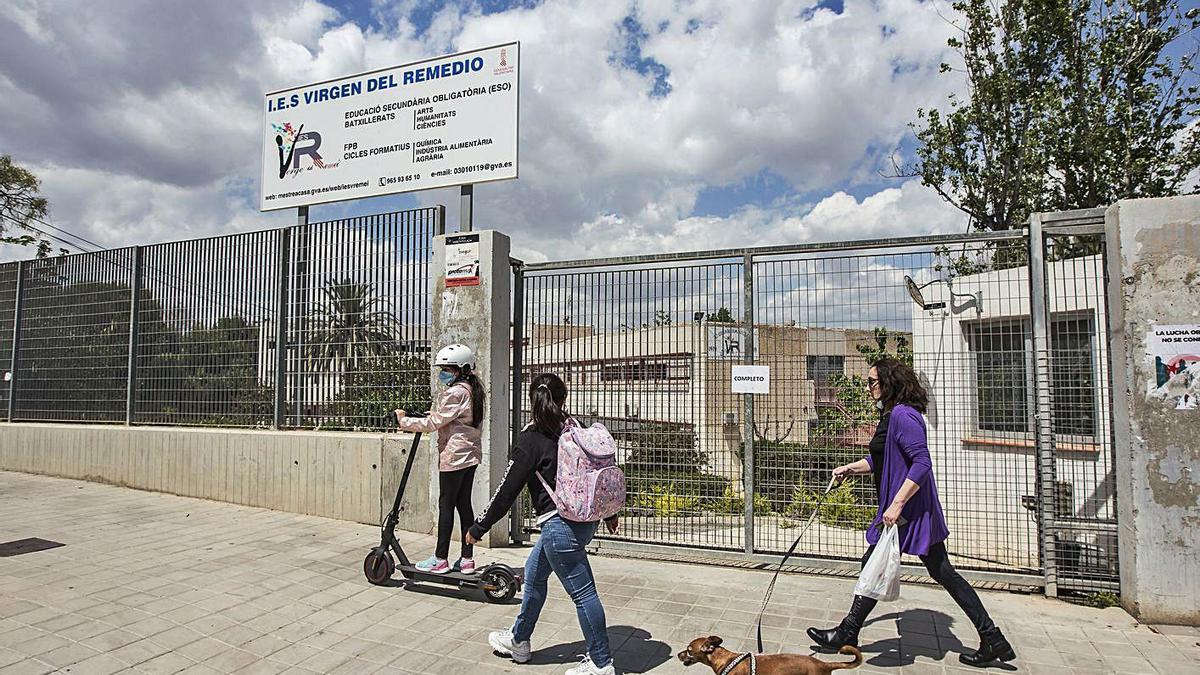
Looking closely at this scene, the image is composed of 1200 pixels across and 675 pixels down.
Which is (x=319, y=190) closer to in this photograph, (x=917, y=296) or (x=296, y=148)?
(x=296, y=148)

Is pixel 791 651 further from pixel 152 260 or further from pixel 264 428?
pixel 152 260

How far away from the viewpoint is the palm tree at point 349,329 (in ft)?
26.4

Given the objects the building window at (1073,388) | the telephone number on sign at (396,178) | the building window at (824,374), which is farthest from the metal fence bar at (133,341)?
the building window at (1073,388)

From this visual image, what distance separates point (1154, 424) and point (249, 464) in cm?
893

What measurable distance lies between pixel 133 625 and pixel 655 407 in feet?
14.1

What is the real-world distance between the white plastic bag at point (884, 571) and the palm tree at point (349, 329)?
5.56 meters

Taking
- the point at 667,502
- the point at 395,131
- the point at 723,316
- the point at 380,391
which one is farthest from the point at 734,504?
the point at 395,131

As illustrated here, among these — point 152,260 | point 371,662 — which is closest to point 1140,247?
point 371,662

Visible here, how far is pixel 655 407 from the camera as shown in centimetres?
675

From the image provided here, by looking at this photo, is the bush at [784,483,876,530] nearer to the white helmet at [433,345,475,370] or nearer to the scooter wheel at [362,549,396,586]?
the white helmet at [433,345,475,370]

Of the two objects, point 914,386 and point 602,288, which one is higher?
point 602,288

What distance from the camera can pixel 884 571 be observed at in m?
4.07

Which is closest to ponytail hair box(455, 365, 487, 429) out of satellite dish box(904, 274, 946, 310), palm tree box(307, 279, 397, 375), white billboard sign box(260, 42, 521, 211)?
palm tree box(307, 279, 397, 375)

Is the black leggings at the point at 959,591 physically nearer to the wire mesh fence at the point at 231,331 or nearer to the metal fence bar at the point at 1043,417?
the metal fence bar at the point at 1043,417
